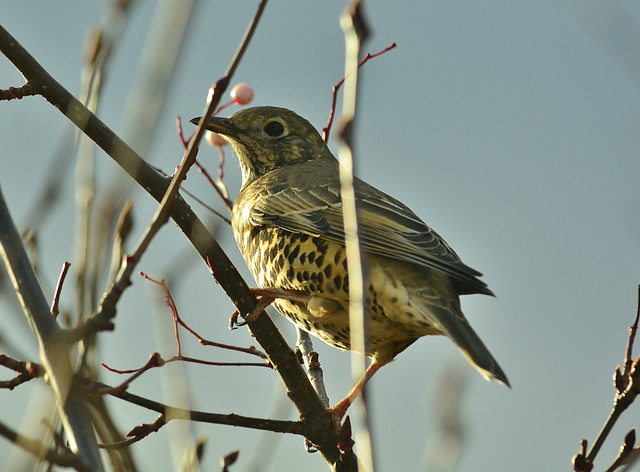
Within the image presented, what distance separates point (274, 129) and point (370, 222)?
2.25 meters

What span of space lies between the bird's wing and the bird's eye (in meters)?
0.87

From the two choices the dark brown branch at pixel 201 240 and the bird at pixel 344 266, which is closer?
the dark brown branch at pixel 201 240

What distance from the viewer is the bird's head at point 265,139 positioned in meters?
6.65

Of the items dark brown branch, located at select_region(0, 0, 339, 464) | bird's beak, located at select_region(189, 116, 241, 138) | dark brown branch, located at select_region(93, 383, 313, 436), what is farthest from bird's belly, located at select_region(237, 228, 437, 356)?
bird's beak, located at select_region(189, 116, 241, 138)

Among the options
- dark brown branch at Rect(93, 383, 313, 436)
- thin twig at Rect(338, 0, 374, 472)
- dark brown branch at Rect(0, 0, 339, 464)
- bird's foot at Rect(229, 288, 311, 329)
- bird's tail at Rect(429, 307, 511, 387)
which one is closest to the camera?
thin twig at Rect(338, 0, 374, 472)

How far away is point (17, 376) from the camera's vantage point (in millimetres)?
3018

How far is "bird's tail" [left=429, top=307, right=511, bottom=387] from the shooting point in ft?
12.0

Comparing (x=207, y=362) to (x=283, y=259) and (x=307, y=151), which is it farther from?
(x=307, y=151)

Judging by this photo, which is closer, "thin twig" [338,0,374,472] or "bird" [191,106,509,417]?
"thin twig" [338,0,374,472]

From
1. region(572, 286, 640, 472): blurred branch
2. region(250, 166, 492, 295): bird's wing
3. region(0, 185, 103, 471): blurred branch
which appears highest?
region(250, 166, 492, 295): bird's wing

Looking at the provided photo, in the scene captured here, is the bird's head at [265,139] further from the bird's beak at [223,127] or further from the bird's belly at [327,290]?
the bird's belly at [327,290]

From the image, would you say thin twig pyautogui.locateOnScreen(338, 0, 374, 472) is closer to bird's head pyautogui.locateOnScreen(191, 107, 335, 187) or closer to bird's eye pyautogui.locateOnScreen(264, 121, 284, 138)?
bird's head pyautogui.locateOnScreen(191, 107, 335, 187)

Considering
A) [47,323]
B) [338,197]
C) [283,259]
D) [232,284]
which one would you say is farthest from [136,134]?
[338,197]

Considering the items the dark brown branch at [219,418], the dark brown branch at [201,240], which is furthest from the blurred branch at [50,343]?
the dark brown branch at [201,240]
